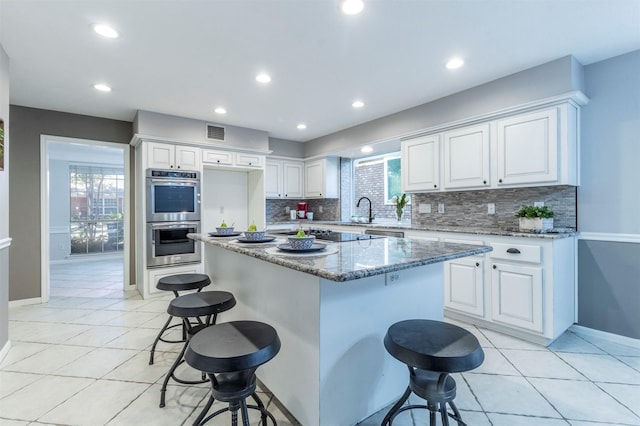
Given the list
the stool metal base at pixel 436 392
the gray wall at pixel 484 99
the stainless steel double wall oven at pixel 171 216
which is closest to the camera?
the stool metal base at pixel 436 392

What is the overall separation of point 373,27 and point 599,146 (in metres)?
2.29

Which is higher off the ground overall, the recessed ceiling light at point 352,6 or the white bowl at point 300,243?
the recessed ceiling light at point 352,6

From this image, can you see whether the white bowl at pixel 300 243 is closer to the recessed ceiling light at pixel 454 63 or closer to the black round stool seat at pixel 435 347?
the black round stool seat at pixel 435 347

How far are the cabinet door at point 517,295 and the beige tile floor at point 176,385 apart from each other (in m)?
0.20

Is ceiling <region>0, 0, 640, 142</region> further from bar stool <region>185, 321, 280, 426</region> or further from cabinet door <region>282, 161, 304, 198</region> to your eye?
cabinet door <region>282, 161, 304, 198</region>

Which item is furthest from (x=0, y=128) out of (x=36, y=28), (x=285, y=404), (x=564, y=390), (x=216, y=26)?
(x=564, y=390)

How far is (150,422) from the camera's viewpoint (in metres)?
1.68

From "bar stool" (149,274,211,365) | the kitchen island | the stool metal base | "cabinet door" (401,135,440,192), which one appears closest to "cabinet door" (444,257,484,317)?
"cabinet door" (401,135,440,192)

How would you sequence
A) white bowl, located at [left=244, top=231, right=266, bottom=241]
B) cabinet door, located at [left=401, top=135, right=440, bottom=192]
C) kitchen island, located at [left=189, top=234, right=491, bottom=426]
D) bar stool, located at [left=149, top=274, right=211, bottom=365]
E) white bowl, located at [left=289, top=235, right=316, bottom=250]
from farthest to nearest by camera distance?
cabinet door, located at [left=401, top=135, right=440, bottom=192] → bar stool, located at [left=149, top=274, right=211, bottom=365] → white bowl, located at [left=244, top=231, right=266, bottom=241] → white bowl, located at [left=289, top=235, right=316, bottom=250] → kitchen island, located at [left=189, top=234, right=491, bottom=426]

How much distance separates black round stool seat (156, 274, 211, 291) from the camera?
2253 mm

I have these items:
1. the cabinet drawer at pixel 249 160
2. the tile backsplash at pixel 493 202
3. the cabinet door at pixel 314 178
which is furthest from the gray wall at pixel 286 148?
the tile backsplash at pixel 493 202

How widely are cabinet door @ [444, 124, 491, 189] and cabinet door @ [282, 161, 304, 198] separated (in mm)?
2963

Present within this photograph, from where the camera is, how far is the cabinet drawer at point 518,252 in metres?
2.58

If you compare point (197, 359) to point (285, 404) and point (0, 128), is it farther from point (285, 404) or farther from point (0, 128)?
point (0, 128)
